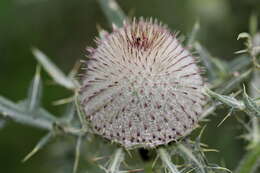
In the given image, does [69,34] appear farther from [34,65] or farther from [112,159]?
[112,159]

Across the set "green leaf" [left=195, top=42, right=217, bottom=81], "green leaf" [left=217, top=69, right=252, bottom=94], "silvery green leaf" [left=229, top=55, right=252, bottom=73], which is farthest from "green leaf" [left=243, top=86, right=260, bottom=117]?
"silvery green leaf" [left=229, top=55, right=252, bottom=73]

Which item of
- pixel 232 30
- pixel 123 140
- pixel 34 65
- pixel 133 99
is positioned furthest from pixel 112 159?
pixel 34 65

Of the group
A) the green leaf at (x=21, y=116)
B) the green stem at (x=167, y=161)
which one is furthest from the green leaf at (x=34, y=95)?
the green stem at (x=167, y=161)

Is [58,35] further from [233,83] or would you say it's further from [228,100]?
[228,100]

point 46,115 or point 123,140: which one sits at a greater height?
point 46,115

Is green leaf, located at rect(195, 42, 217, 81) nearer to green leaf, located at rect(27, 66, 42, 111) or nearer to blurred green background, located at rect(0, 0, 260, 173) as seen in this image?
green leaf, located at rect(27, 66, 42, 111)

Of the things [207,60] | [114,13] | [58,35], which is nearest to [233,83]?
[207,60]
